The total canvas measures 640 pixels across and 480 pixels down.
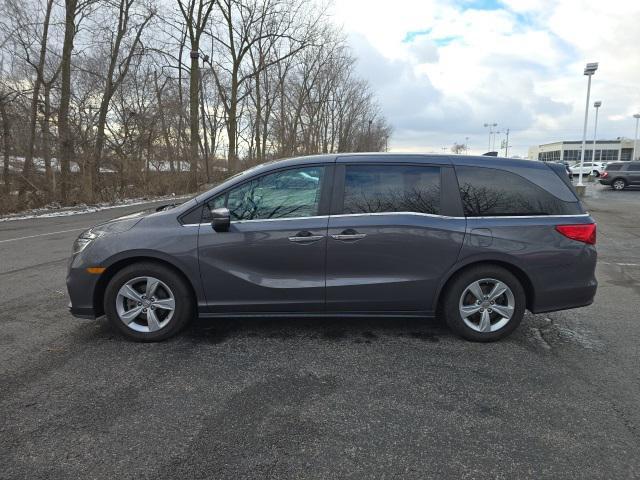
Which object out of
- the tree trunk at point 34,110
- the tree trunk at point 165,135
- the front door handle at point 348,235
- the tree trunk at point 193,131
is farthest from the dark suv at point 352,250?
the tree trunk at point 193,131

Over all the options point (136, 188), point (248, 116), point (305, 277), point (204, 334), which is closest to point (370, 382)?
point (305, 277)

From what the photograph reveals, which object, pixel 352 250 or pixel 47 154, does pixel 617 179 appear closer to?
pixel 352 250

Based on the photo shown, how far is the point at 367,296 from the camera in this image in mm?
4078

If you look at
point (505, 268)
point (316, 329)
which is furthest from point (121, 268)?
point (505, 268)

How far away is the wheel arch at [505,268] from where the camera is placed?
13.4ft

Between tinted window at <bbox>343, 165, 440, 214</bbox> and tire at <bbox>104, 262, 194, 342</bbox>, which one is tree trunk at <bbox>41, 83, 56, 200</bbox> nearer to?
tire at <bbox>104, 262, 194, 342</bbox>

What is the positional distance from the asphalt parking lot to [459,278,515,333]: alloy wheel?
21cm

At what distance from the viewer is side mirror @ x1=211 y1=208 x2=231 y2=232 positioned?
3.90 meters

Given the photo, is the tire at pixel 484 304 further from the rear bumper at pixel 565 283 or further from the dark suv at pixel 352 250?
the rear bumper at pixel 565 283

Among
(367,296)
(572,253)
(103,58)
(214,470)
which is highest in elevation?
(103,58)

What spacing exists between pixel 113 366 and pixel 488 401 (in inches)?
113

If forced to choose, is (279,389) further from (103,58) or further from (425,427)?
(103,58)

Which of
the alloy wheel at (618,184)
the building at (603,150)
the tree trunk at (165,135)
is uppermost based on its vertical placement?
the building at (603,150)

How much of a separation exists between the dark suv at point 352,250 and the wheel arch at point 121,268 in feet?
0.04
